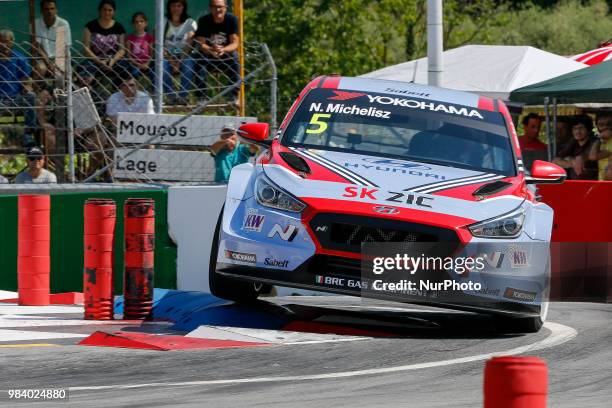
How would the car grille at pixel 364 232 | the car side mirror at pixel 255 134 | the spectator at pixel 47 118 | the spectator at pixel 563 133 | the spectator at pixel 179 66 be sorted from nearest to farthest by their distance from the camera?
the car grille at pixel 364 232
the car side mirror at pixel 255 134
the spectator at pixel 47 118
the spectator at pixel 179 66
the spectator at pixel 563 133

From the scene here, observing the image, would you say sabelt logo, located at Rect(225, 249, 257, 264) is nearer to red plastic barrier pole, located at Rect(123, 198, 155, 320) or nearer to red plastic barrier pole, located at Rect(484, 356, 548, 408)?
red plastic barrier pole, located at Rect(123, 198, 155, 320)

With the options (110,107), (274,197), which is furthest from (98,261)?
(110,107)

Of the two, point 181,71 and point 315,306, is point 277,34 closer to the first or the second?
point 181,71

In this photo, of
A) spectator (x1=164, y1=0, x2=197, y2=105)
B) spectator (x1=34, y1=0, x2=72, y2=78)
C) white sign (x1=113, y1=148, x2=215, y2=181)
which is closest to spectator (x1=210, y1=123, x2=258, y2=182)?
white sign (x1=113, y1=148, x2=215, y2=181)

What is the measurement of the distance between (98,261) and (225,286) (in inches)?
44.0

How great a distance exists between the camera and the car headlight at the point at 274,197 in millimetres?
9094

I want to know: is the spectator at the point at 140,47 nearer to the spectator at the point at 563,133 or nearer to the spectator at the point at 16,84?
the spectator at the point at 16,84

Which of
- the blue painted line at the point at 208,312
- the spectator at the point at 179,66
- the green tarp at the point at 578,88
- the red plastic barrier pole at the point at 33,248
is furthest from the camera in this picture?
the green tarp at the point at 578,88

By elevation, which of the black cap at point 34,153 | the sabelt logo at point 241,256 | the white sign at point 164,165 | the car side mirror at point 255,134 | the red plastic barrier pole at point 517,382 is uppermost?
the car side mirror at point 255,134

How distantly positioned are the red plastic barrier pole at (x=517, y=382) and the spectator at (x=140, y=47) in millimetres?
11143

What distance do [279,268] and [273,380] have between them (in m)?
1.97

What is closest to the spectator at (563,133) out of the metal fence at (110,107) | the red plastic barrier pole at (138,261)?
the metal fence at (110,107)

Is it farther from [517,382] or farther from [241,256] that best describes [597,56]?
[517,382]

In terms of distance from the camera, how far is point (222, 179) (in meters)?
14.1
